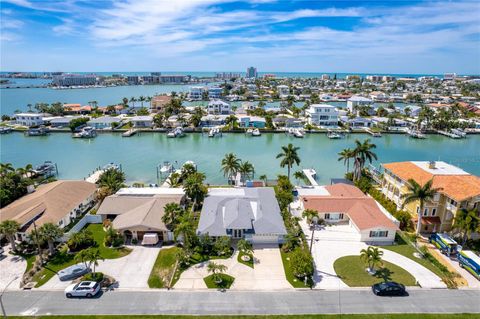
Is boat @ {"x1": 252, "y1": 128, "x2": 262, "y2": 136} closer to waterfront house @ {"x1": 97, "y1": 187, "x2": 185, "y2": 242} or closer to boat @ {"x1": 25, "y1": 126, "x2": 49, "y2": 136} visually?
waterfront house @ {"x1": 97, "y1": 187, "x2": 185, "y2": 242}

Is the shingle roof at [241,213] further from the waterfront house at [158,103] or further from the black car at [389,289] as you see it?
the waterfront house at [158,103]

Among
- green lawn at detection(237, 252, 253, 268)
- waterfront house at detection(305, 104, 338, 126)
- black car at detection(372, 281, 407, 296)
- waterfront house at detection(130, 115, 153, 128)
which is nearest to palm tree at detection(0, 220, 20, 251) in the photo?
green lawn at detection(237, 252, 253, 268)

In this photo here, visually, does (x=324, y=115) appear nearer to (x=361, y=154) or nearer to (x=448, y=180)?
(x=361, y=154)

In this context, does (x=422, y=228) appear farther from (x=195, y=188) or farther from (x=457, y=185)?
(x=195, y=188)

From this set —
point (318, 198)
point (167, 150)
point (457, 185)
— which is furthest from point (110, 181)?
point (457, 185)

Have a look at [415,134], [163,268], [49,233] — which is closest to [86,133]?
[49,233]

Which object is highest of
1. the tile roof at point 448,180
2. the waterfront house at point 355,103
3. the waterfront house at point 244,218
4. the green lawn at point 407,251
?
the waterfront house at point 355,103

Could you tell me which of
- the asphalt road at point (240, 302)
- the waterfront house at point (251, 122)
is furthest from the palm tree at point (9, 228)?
the waterfront house at point (251, 122)
